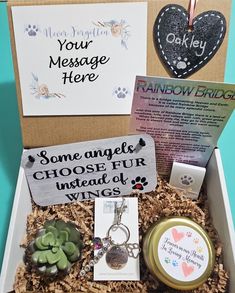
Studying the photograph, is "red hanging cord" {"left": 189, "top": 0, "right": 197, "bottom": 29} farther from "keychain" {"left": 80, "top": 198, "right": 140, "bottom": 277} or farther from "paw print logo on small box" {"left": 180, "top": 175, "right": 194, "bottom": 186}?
"keychain" {"left": 80, "top": 198, "right": 140, "bottom": 277}

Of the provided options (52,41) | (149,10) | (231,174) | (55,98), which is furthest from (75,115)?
(231,174)

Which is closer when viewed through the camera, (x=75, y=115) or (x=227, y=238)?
(x=227, y=238)

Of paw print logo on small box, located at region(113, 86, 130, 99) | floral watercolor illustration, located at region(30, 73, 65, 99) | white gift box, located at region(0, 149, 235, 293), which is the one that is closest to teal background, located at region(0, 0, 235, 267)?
white gift box, located at region(0, 149, 235, 293)

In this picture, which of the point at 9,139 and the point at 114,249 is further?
the point at 9,139

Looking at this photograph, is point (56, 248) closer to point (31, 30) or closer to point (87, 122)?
point (87, 122)

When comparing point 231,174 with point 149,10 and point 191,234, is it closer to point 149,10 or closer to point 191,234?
point 191,234

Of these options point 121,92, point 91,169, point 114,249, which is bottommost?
point 114,249

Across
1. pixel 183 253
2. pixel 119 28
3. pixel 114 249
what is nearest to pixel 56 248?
pixel 114 249
